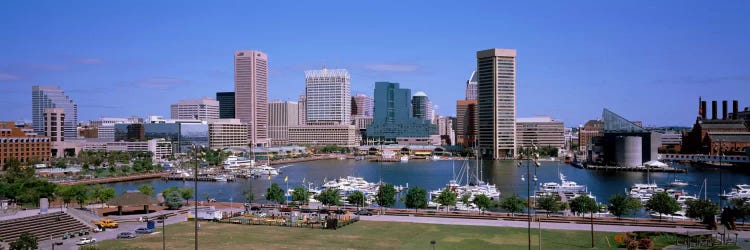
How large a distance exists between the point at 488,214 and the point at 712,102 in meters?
137

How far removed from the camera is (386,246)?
37094mm

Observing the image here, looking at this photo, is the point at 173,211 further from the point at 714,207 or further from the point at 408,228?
the point at 714,207

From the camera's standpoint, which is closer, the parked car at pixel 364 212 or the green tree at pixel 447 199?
the parked car at pixel 364 212

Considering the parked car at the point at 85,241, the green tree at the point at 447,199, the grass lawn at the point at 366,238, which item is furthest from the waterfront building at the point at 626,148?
the parked car at the point at 85,241

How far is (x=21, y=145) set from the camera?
126 m

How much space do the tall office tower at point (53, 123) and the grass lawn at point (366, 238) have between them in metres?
133

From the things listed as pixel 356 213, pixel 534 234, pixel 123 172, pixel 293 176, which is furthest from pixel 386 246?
pixel 123 172

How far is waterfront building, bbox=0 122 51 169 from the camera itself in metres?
121

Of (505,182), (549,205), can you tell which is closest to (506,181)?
(505,182)

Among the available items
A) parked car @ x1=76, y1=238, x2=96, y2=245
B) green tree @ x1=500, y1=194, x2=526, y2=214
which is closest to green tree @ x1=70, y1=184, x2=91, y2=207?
parked car @ x1=76, y1=238, x2=96, y2=245

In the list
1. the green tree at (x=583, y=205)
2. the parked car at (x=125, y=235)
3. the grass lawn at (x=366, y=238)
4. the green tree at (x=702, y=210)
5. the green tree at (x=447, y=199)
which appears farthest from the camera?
the green tree at (x=447, y=199)

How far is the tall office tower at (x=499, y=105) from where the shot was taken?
178 meters

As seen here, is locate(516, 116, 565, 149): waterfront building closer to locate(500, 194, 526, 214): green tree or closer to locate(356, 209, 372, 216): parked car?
locate(500, 194, 526, 214): green tree

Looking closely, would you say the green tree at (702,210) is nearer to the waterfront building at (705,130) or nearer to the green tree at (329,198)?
the green tree at (329,198)
